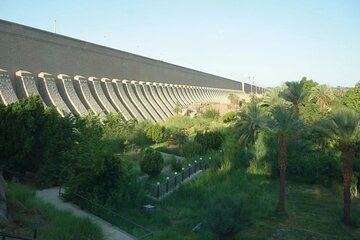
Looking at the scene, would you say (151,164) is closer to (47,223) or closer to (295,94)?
(47,223)

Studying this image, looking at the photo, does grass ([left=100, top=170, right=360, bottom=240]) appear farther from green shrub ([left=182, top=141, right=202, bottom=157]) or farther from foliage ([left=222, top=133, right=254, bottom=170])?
green shrub ([left=182, top=141, right=202, bottom=157])

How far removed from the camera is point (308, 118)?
102 feet

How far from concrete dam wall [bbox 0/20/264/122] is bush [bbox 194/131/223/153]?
9.52 metres

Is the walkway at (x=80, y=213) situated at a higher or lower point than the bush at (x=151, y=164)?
lower

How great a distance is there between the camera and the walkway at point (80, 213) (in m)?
11.3

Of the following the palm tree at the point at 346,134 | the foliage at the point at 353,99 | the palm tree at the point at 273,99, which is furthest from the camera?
the foliage at the point at 353,99

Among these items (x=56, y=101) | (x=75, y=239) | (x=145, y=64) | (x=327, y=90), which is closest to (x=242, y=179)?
(x=75, y=239)

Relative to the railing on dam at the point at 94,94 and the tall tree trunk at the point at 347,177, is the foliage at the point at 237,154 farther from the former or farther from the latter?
the railing on dam at the point at 94,94

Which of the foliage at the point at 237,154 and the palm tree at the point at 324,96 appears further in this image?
the palm tree at the point at 324,96

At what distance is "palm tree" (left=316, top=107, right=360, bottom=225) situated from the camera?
1642cm

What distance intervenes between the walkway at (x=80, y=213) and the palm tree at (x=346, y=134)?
1016 cm

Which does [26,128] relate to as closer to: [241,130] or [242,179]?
[242,179]

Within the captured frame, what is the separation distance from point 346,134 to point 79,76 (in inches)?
919

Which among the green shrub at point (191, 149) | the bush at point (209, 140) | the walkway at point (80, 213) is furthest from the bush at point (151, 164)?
the bush at point (209, 140)
